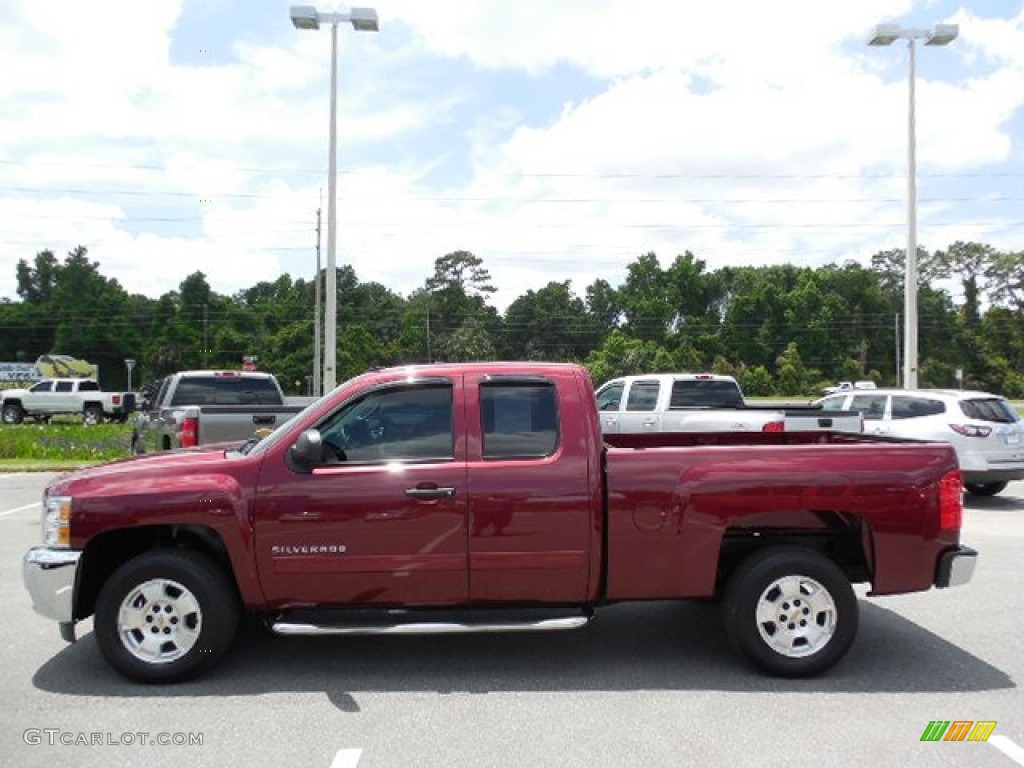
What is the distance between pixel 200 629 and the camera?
5.27 m

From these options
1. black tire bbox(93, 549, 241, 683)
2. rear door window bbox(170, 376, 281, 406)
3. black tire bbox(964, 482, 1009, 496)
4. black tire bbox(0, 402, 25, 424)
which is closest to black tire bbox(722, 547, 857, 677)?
black tire bbox(93, 549, 241, 683)

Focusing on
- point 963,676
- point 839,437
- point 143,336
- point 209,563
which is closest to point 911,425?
point 839,437

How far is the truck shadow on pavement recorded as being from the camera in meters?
5.26

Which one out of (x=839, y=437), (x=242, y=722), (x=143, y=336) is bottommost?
(x=242, y=722)

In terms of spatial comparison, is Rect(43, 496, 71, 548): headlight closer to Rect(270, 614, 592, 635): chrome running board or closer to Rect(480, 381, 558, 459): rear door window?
Rect(270, 614, 592, 635): chrome running board

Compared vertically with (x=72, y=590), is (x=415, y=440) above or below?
above

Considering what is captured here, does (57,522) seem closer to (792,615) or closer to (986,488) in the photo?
(792,615)

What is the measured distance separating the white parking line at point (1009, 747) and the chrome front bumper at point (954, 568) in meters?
1.15

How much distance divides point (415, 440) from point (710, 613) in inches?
115

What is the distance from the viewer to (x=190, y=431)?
33.7 ft

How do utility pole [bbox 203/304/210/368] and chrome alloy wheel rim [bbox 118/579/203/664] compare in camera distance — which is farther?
utility pole [bbox 203/304/210/368]

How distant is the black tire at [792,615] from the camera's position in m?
5.38

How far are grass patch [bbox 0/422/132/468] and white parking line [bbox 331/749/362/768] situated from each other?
17.2 metres

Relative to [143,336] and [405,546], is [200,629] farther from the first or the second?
[143,336]
